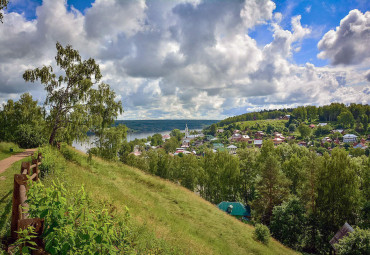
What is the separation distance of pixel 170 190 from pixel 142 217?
25.5ft

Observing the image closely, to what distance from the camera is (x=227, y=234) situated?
1247 cm

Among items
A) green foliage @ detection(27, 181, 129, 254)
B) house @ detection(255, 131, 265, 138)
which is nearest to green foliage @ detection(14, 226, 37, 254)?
green foliage @ detection(27, 181, 129, 254)

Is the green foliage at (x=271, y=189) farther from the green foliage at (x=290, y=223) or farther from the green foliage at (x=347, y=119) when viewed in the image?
the green foliage at (x=347, y=119)

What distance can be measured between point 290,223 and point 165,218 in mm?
18855

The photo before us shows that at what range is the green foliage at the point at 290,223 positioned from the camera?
22406 millimetres

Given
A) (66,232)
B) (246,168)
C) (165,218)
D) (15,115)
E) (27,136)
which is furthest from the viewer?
(246,168)

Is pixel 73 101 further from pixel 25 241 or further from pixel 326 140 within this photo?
pixel 326 140

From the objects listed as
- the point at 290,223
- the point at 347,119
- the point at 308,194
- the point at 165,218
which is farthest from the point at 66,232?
the point at 347,119

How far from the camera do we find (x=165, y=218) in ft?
34.5

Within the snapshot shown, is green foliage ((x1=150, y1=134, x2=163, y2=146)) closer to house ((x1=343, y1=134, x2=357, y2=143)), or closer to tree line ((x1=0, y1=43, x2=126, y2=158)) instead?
house ((x1=343, y1=134, x2=357, y2=143))

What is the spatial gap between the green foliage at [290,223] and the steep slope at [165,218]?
11.5 meters

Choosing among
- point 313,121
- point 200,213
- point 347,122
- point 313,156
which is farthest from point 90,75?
point 313,121

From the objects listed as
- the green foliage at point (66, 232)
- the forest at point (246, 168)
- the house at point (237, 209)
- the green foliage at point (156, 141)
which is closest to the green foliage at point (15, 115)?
the forest at point (246, 168)

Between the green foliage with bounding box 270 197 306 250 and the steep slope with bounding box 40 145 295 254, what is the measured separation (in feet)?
37.6
